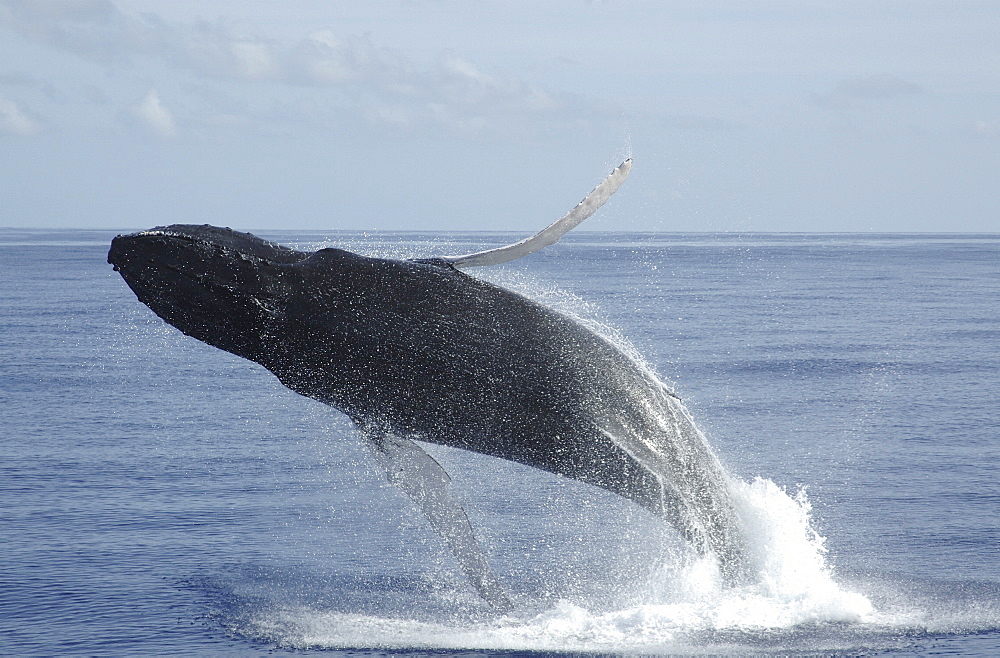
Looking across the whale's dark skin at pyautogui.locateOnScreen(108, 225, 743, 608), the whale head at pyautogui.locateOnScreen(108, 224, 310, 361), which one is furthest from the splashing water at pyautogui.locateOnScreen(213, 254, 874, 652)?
the whale head at pyautogui.locateOnScreen(108, 224, 310, 361)

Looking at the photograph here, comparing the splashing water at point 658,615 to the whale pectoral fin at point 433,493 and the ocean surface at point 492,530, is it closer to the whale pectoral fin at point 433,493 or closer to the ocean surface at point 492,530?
the ocean surface at point 492,530

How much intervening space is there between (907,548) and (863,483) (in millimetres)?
3136

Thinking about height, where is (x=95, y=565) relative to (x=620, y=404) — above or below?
below

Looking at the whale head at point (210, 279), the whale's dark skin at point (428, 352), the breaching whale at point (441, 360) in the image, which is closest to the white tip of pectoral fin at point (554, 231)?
the breaching whale at point (441, 360)

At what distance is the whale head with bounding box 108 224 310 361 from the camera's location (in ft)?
27.2

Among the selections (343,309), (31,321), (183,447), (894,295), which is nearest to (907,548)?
(343,309)

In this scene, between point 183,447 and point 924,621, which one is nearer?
point 924,621

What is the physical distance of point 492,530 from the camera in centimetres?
1320

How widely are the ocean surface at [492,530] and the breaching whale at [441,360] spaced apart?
39.4 inches

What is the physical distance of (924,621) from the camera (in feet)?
32.2

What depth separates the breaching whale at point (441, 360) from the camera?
340 inches

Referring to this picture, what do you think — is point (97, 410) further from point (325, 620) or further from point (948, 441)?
point (948, 441)

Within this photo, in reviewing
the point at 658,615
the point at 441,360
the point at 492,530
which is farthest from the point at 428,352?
the point at 492,530

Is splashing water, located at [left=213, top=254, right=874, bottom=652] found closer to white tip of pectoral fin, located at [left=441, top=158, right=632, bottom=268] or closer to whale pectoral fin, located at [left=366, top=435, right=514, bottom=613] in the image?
whale pectoral fin, located at [left=366, top=435, right=514, bottom=613]
